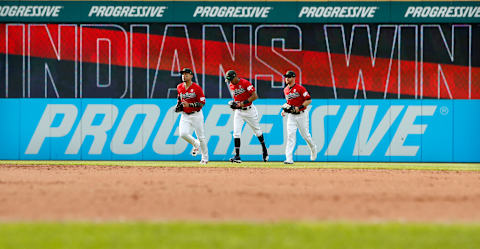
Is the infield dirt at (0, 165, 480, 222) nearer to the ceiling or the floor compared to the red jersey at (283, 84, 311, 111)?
nearer to the floor

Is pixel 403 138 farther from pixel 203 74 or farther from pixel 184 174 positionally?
pixel 184 174

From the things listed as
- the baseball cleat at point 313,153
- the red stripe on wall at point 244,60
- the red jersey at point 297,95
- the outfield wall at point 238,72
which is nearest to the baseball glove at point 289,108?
the red jersey at point 297,95

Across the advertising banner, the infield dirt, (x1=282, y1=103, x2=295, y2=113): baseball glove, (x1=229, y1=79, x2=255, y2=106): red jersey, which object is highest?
the advertising banner

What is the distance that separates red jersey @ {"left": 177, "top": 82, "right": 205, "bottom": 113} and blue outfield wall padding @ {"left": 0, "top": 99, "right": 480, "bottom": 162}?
3.18 m

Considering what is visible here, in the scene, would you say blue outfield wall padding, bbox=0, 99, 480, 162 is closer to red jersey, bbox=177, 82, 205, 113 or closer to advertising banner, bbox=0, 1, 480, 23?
advertising banner, bbox=0, 1, 480, 23

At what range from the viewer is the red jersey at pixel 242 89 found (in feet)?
56.3

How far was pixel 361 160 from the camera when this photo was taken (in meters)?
19.8

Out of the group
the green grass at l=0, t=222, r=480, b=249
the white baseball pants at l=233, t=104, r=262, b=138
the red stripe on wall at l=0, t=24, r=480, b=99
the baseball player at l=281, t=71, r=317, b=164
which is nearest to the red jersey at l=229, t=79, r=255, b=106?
the white baseball pants at l=233, t=104, r=262, b=138

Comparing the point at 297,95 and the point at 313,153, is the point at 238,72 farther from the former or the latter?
the point at 313,153

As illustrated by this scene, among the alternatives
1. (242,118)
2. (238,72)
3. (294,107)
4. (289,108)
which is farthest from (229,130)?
(294,107)

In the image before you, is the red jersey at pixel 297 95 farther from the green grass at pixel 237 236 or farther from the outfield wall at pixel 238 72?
the green grass at pixel 237 236

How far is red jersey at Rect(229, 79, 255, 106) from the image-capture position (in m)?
17.2

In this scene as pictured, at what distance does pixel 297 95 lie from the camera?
56.1 ft

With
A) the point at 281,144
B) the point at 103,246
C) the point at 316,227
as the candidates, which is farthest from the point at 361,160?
the point at 103,246
